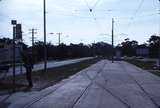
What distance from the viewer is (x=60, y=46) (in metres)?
158

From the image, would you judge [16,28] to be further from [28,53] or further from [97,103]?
[97,103]

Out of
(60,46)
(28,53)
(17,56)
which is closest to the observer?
(28,53)

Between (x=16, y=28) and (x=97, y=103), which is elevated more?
(x=16, y=28)

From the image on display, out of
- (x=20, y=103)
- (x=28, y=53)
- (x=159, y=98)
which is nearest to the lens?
(x=20, y=103)

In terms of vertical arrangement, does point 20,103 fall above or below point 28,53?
below

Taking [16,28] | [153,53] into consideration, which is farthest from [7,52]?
[153,53]

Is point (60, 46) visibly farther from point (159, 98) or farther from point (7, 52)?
point (159, 98)

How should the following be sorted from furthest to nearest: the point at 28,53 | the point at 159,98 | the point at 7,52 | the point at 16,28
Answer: the point at 7,52 → the point at 28,53 → the point at 16,28 → the point at 159,98

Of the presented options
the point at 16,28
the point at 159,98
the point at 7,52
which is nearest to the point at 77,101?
the point at 159,98

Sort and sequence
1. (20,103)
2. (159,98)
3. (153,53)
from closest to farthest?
(20,103), (159,98), (153,53)

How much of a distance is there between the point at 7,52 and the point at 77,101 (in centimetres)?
1807

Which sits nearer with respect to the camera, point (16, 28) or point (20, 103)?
point (20, 103)

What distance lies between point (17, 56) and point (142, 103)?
2241 cm

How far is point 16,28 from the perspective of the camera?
21.8 metres
